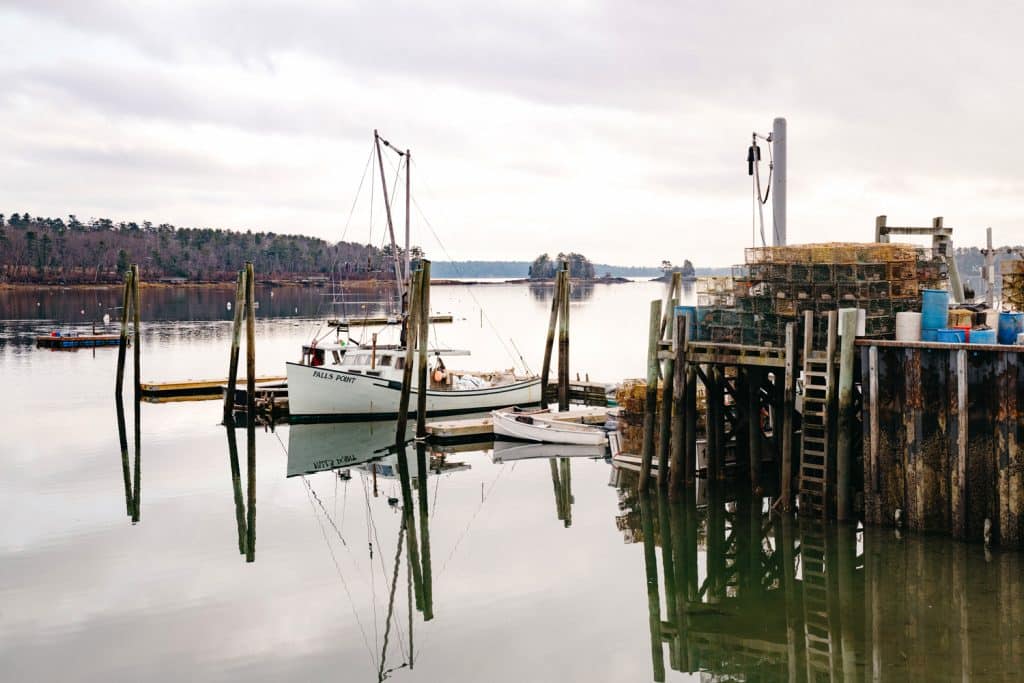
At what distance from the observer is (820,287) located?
20266mm

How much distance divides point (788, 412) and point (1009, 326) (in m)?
4.76

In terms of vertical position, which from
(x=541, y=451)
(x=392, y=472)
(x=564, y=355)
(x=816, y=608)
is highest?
(x=564, y=355)

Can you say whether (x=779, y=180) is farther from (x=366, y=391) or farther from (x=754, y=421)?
(x=366, y=391)

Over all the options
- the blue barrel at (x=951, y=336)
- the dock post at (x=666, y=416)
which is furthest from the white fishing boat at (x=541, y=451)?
the blue barrel at (x=951, y=336)

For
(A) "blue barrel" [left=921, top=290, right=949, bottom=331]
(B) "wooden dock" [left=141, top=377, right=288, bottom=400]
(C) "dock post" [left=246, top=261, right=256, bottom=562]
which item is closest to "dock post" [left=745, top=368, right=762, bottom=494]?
(A) "blue barrel" [left=921, top=290, right=949, bottom=331]

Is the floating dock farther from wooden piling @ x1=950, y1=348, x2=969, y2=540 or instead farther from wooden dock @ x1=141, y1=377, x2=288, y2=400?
wooden piling @ x1=950, y1=348, x2=969, y2=540

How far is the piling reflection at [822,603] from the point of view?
14.0m

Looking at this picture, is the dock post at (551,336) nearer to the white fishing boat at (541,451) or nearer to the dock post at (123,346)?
the white fishing boat at (541,451)

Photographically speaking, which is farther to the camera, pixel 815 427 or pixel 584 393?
pixel 584 393

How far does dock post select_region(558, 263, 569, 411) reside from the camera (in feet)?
122

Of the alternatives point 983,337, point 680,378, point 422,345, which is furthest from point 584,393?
point 983,337

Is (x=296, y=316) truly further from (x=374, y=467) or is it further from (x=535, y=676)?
(x=535, y=676)

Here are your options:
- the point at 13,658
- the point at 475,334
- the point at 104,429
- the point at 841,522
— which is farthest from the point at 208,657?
the point at 475,334

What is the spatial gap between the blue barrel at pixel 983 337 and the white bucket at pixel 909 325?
3.09 ft
